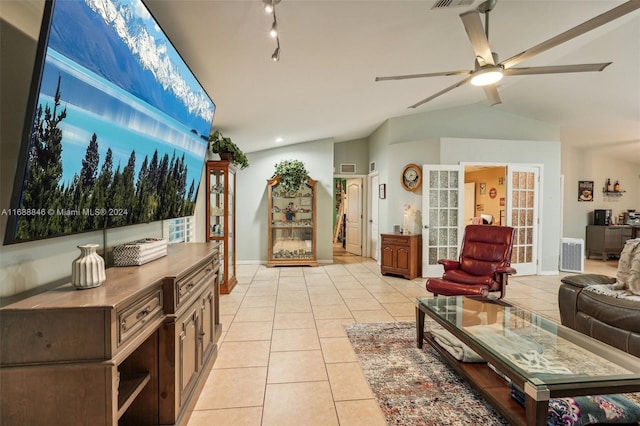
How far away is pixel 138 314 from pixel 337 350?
1.86 m

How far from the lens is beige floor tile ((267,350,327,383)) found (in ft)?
7.49

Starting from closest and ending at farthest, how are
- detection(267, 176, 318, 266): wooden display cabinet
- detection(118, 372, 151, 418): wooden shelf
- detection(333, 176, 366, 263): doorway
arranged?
1. detection(118, 372, 151, 418): wooden shelf
2. detection(267, 176, 318, 266): wooden display cabinet
3. detection(333, 176, 366, 263): doorway

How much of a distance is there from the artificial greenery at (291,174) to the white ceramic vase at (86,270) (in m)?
4.79

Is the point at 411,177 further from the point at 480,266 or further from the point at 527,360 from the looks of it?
the point at 527,360

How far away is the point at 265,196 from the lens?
6.52 meters

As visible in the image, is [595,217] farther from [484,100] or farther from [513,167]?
Result: [484,100]

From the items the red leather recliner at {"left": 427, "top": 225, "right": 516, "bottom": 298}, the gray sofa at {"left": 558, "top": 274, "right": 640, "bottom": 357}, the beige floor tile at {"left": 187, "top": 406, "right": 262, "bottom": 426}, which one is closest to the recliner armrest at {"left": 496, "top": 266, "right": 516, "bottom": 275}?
the red leather recliner at {"left": 427, "top": 225, "right": 516, "bottom": 298}

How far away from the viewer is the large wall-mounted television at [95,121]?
41.4 inches

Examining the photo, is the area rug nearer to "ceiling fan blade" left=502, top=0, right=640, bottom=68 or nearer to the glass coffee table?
the glass coffee table

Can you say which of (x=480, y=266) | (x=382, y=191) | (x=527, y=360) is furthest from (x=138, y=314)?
(x=382, y=191)

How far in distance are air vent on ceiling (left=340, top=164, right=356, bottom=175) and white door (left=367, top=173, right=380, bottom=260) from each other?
49 cm

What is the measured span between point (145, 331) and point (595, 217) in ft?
32.7

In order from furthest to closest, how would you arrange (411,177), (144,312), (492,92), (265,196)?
(265,196) → (411,177) → (492,92) → (144,312)

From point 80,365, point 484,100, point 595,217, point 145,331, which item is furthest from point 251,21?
point 595,217
